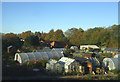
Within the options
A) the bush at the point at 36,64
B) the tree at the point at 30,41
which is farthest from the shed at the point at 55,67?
the tree at the point at 30,41

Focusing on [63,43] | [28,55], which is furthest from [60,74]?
[63,43]

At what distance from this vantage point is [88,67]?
1494 centimetres

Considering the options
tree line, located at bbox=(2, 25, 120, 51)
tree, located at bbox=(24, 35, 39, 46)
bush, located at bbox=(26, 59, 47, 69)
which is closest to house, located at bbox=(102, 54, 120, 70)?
tree line, located at bbox=(2, 25, 120, 51)

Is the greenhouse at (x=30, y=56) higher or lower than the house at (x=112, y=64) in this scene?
higher

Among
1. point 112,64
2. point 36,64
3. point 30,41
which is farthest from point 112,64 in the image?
point 30,41

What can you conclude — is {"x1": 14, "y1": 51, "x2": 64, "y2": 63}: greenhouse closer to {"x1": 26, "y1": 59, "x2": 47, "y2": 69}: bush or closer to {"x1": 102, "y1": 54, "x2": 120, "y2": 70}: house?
{"x1": 26, "y1": 59, "x2": 47, "y2": 69}: bush

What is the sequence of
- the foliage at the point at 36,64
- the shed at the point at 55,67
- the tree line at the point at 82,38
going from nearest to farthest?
the tree line at the point at 82,38
the shed at the point at 55,67
the foliage at the point at 36,64

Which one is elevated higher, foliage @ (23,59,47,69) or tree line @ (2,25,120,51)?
tree line @ (2,25,120,51)

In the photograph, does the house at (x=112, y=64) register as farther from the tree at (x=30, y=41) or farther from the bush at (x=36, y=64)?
the tree at (x=30, y=41)

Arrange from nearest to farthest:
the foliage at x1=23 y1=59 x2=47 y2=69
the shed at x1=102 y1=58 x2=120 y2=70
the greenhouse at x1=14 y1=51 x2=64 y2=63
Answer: the foliage at x1=23 y1=59 x2=47 y2=69 → the shed at x1=102 y1=58 x2=120 y2=70 → the greenhouse at x1=14 y1=51 x2=64 y2=63

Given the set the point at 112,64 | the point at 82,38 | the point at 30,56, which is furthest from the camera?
the point at 82,38

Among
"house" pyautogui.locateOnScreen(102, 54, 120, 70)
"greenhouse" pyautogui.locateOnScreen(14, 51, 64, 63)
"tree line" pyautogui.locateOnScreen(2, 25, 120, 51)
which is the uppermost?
"tree line" pyautogui.locateOnScreen(2, 25, 120, 51)

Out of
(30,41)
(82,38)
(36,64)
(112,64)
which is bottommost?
(112,64)

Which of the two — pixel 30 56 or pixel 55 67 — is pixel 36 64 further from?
pixel 30 56
